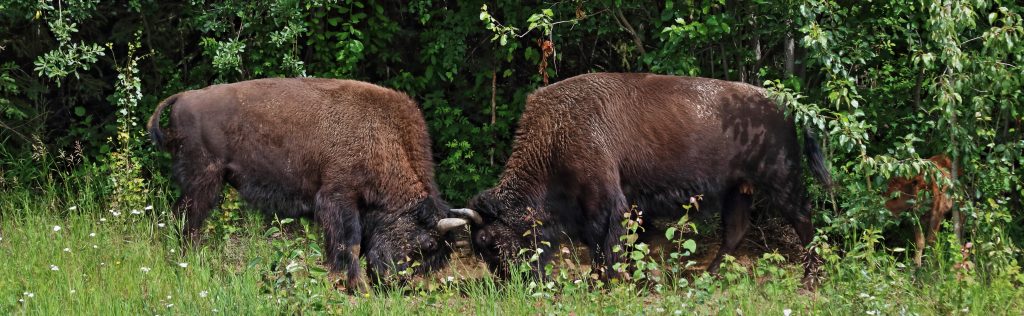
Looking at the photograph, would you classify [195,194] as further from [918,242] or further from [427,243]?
[918,242]

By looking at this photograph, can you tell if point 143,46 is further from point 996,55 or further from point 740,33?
point 996,55

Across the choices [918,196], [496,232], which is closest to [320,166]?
[496,232]

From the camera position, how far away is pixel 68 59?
27.5ft

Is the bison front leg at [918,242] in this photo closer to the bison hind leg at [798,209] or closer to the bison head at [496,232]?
the bison hind leg at [798,209]

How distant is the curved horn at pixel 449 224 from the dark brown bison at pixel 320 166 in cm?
8

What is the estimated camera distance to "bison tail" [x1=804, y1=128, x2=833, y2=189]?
768cm

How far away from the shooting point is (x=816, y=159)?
769 centimetres

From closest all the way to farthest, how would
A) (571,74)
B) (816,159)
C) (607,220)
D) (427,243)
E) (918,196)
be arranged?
1. (918,196)
2. (607,220)
3. (816,159)
4. (427,243)
5. (571,74)

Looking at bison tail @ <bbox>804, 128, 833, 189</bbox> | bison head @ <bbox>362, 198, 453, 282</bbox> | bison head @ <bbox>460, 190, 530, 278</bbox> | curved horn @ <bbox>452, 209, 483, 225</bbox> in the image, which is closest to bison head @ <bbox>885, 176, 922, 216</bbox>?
bison tail @ <bbox>804, 128, 833, 189</bbox>

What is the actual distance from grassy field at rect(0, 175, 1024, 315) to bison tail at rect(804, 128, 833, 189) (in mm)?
663

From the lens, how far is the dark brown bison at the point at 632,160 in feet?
25.0

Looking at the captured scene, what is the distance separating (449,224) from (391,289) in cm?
60

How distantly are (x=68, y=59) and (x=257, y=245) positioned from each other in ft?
6.64

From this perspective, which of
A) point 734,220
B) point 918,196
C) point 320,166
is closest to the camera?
point 918,196
